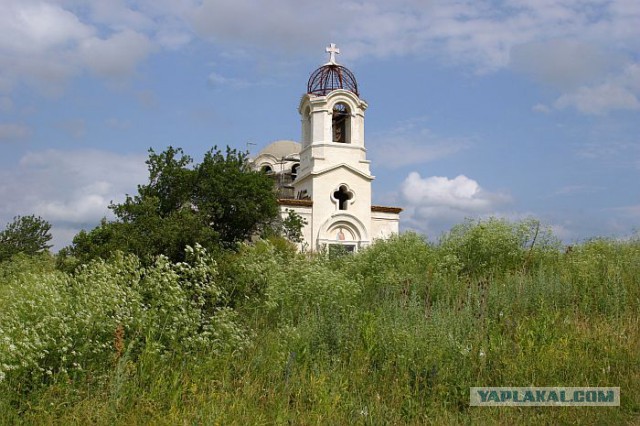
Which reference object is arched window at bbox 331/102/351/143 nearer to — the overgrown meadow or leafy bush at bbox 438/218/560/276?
leafy bush at bbox 438/218/560/276

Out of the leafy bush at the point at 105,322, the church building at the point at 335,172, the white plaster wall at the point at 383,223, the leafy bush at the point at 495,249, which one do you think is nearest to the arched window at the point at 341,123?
the church building at the point at 335,172

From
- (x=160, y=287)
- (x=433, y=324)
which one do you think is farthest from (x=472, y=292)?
(x=160, y=287)

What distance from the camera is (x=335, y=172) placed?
118 feet

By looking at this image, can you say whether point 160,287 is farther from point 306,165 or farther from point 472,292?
point 306,165

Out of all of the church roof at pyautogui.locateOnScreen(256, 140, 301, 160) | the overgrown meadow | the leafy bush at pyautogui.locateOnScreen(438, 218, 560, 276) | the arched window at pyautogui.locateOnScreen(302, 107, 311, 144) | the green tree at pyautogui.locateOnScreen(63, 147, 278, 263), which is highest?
the church roof at pyautogui.locateOnScreen(256, 140, 301, 160)

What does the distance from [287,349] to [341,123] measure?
104 feet

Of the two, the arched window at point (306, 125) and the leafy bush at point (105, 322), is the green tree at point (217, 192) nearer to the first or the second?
the arched window at point (306, 125)

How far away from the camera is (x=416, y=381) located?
6379mm

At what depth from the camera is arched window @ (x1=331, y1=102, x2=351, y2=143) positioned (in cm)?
3678

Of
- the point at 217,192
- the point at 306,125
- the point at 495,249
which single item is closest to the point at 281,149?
the point at 306,125

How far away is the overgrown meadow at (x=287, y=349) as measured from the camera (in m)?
5.90

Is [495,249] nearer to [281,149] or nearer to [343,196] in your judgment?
[343,196]

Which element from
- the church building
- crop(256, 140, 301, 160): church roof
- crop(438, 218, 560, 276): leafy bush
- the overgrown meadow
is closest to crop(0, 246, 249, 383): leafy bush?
the overgrown meadow

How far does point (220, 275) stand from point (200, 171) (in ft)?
72.4
